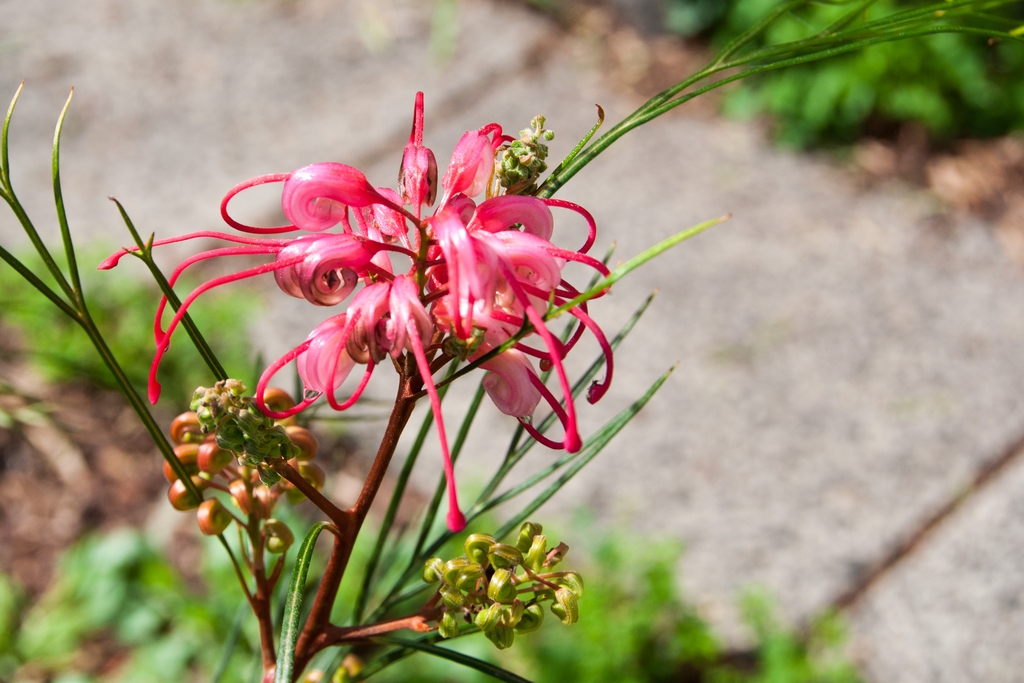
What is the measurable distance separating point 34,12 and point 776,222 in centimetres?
177

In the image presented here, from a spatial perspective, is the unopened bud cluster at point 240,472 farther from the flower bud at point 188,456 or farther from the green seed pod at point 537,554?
the green seed pod at point 537,554

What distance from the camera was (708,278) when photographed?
1.65m

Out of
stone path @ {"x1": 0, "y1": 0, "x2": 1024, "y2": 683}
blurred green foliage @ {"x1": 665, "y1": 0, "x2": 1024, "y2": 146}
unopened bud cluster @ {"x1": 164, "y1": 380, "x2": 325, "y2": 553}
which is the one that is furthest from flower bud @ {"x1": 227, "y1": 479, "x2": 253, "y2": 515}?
blurred green foliage @ {"x1": 665, "y1": 0, "x2": 1024, "y2": 146}

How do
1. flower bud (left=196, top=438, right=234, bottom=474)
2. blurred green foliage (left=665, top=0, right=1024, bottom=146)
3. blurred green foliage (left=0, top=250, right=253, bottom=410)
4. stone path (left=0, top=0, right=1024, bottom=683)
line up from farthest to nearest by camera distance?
blurred green foliage (left=665, top=0, right=1024, bottom=146), blurred green foliage (left=0, top=250, right=253, bottom=410), stone path (left=0, top=0, right=1024, bottom=683), flower bud (left=196, top=438, right=234, bottom=474)

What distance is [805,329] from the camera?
1.56 meters

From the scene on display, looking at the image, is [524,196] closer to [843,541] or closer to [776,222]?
[843,541]

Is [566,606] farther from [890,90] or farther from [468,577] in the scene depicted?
[890,90]

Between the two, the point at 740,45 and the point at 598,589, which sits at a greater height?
the point at 740,45

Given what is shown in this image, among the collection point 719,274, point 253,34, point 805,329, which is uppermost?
point 253,34

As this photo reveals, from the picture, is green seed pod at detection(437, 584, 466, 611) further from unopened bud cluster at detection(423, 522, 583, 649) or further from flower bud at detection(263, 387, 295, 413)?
flower bud at detection(263, 387, 295, 413)

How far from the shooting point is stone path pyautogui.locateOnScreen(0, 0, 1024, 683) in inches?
49.6

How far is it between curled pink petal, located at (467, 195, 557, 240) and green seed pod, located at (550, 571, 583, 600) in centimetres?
14

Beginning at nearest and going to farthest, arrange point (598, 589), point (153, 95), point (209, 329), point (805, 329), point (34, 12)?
point (598, 589) → point (209, 329) → point (805, 329) → point (153, 95) → point (34, 12)

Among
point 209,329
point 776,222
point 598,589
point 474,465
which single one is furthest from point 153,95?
point 598,589
